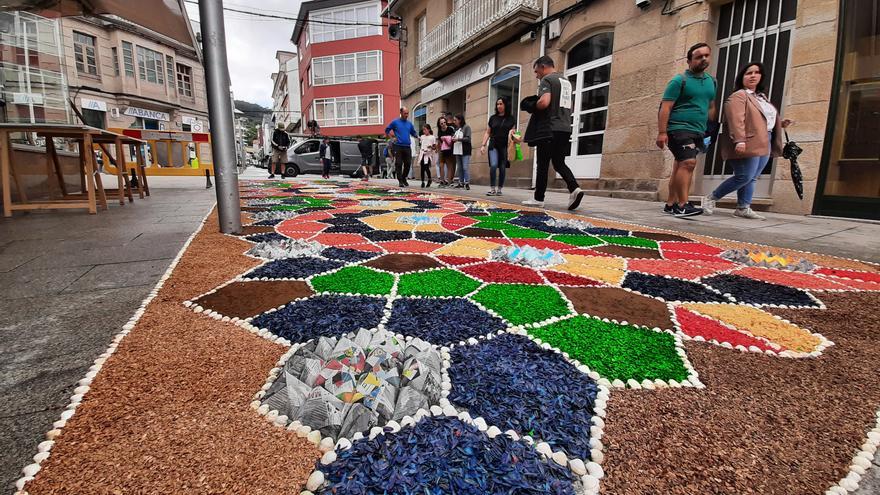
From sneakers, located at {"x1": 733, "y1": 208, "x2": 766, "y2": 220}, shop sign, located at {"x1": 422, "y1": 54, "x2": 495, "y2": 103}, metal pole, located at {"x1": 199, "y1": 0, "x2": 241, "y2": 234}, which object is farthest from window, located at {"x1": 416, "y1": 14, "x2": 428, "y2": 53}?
metal pole, located at {"x1": 199, "y1": 0, "x2": 241, "y2": 234}

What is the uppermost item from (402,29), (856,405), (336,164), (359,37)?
(359,37)

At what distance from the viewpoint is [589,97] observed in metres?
8.42

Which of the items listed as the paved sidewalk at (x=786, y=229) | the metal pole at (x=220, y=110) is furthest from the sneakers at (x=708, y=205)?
the metal pole at (x=220, y=110)

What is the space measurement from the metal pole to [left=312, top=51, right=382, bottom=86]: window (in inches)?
1135

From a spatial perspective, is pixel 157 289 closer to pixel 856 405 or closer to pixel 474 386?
pixel 474 386

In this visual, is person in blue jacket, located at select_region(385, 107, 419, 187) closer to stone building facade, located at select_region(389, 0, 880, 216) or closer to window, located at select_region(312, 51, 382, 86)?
stone building facade, located at select_region(389, 0, 880, 216)

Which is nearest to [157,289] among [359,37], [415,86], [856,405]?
[856,405]

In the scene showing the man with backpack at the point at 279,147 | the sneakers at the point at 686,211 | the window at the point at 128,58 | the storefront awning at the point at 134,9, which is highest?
the window at the point at 128,58

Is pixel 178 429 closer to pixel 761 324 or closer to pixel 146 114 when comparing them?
pixel 761 324

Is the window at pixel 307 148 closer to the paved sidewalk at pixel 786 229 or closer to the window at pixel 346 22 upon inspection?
the paved sidewalk at pixel 786 229

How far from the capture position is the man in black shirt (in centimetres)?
490

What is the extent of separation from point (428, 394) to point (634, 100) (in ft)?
25.4

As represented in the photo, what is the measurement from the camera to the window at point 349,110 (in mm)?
29641

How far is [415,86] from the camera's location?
16.9 metres
